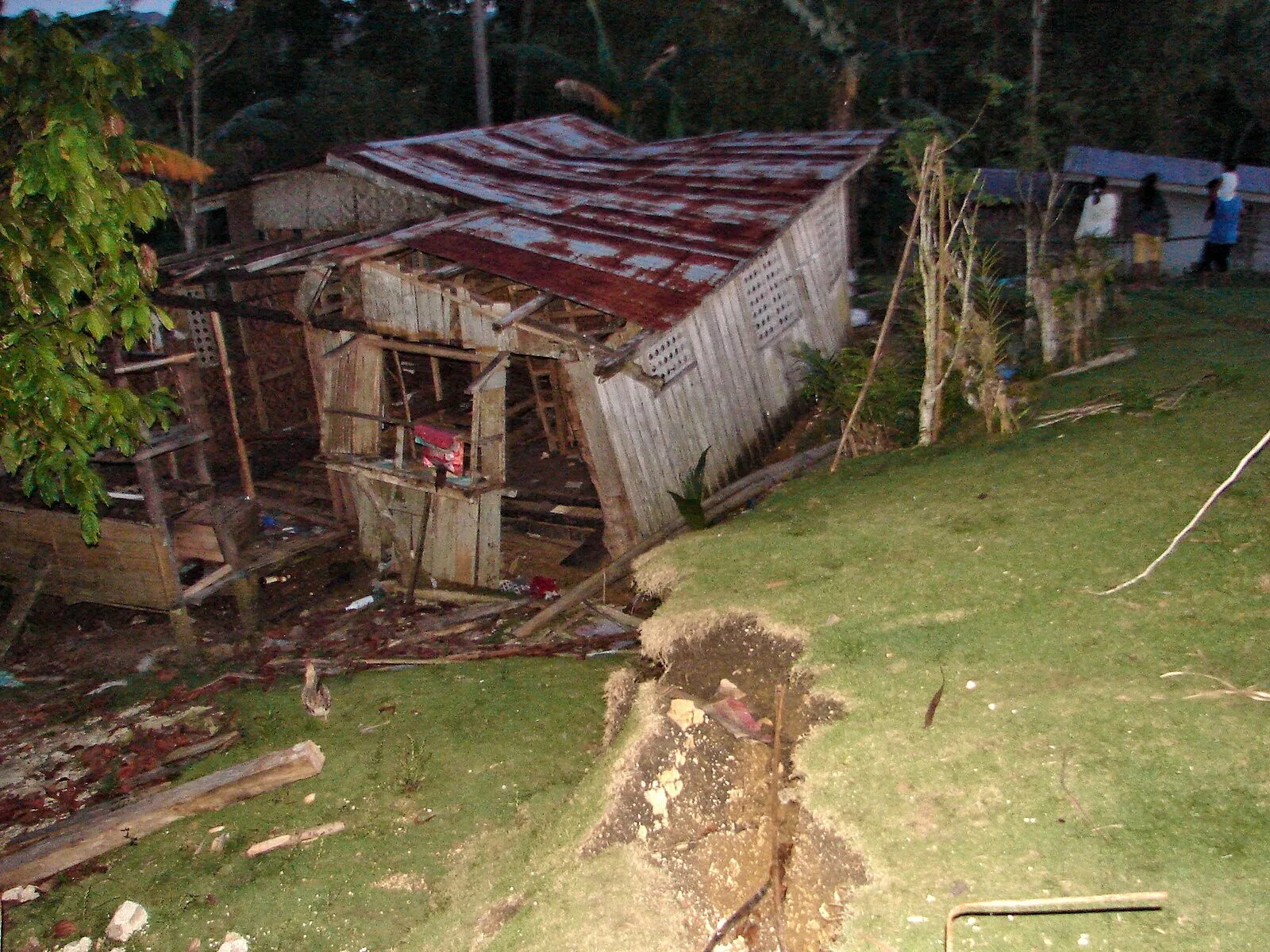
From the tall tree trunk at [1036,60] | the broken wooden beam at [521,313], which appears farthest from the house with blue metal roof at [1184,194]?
the broken wooden beam at [521,313]

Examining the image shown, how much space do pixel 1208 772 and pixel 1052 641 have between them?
107cm

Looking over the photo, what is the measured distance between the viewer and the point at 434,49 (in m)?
25.5

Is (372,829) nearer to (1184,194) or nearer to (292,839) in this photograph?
(292,839)

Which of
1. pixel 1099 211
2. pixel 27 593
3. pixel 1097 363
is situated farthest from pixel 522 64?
pixel 27 593

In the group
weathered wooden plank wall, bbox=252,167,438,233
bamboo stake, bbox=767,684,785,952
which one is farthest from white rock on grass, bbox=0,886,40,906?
weathered wooden plank wall, bbox=252,167,438,233

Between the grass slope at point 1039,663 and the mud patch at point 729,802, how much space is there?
0.16m

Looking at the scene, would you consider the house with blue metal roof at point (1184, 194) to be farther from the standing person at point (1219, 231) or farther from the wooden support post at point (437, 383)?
the wooden support post at point (437, 383)

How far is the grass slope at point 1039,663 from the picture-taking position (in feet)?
11.2

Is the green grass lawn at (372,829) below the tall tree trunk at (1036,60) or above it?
below

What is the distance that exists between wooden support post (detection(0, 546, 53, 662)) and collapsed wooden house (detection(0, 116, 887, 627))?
71.4 inches

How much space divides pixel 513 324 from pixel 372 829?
4216 mm

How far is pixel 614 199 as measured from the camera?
10875mm

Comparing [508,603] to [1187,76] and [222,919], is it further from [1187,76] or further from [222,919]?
[1187,76]

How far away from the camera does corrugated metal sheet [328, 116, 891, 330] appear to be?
8414mm
